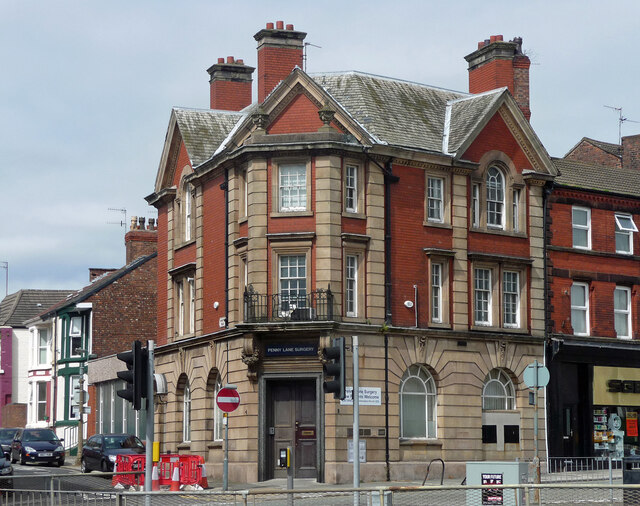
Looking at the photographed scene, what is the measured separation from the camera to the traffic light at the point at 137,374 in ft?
70.5

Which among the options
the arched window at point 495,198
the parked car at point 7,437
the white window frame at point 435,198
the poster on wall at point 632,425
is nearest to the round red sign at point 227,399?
the white window frame at point 435,198

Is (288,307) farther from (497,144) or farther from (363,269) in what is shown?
(497,144)

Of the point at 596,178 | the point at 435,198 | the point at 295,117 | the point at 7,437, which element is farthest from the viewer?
the point at 7,437

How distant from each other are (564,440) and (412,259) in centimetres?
939

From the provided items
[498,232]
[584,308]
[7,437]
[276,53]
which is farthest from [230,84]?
[7,437]

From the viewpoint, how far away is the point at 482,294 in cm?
4109

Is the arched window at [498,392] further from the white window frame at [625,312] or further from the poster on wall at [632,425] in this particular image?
the white window frame at [625,312]

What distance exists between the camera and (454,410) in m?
39.5

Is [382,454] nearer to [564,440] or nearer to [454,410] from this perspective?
[454,410]

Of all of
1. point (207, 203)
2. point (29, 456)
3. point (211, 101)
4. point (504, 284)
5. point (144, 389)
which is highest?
point (211, 101)

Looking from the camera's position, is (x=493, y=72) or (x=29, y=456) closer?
(x=493, y=72)

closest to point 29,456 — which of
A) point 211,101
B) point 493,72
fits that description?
point 211,101

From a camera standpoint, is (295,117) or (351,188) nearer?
(351,188)

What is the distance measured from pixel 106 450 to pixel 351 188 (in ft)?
41.8
